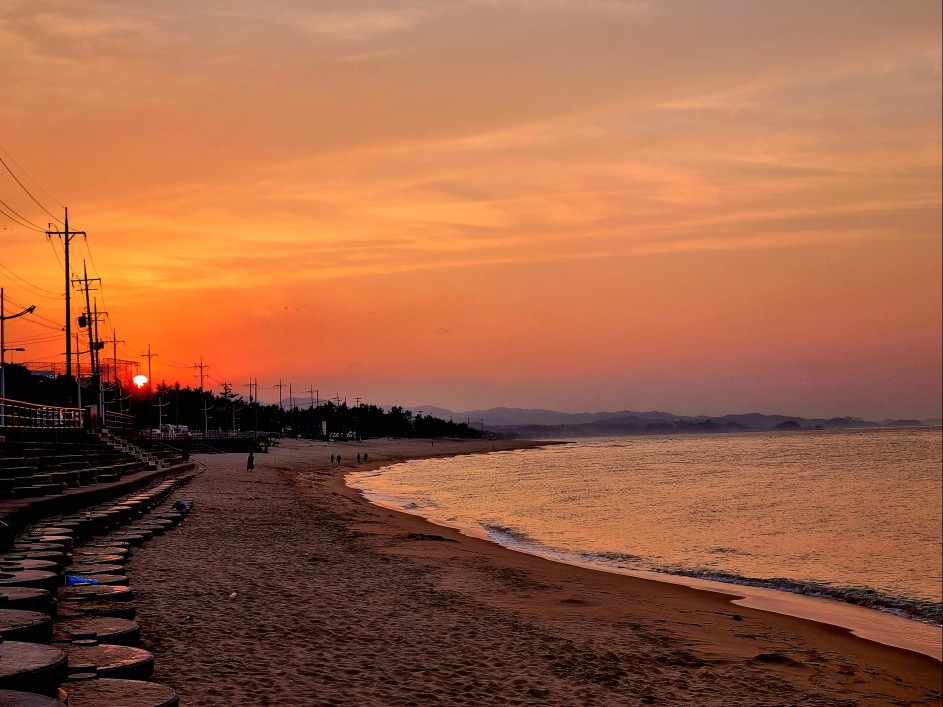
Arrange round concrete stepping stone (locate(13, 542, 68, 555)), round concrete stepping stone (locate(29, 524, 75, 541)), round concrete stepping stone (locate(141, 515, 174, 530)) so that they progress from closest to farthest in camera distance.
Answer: round concrete stepping stone (locate(13, 542, 68, 555))
round concrete stepping stone (locate(29, 524, 75, 541))
round concrete stepping stone (locate(141, 515, 174, 530))

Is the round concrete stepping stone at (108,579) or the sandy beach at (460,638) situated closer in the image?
the sandy beach at (460,638)

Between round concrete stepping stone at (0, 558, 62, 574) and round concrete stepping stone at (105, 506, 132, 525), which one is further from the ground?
round concrete stepping stone at (0, 558, 62, 574)

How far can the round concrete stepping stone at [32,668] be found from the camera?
5.66 metres

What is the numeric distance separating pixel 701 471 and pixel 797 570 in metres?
59.2

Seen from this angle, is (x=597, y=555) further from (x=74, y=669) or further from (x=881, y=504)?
(x=881, y=504)

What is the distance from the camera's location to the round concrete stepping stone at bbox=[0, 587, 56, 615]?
798cm

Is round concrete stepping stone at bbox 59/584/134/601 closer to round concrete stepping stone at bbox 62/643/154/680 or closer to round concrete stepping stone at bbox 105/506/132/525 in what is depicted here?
round concrete stepping stone at bbox 62/643/154/680

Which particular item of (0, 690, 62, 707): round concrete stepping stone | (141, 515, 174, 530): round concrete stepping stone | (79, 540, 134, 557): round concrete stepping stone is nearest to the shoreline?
(141, 515, 174, 530): round concrete stepping stone

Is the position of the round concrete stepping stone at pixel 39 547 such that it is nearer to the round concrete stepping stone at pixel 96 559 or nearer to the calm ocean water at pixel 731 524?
the round concrete stepping stone at pixel 96 559

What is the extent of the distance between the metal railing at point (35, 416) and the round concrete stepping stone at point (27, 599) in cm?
2108

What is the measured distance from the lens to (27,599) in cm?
805

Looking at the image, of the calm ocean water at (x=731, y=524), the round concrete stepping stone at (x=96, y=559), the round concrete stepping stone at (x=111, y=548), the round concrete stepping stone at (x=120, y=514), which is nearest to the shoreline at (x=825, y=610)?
the calm ocean water at (x=731, y=524)

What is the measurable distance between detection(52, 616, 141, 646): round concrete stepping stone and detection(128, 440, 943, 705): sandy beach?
406mm

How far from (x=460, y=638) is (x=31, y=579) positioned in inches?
192
